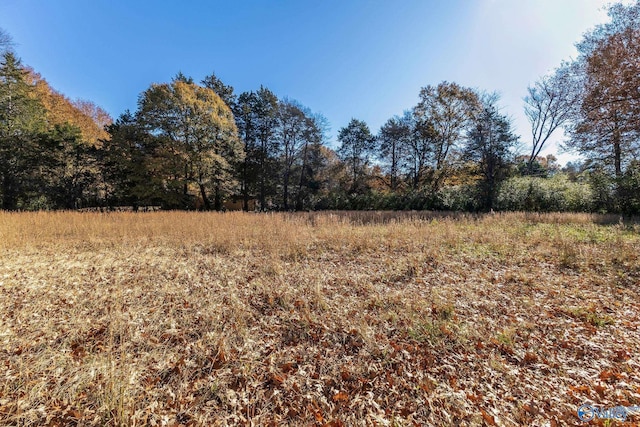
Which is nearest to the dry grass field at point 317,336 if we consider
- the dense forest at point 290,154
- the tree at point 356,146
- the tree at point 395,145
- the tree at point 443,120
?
the dense forest at point 290,154

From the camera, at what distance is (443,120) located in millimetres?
20781

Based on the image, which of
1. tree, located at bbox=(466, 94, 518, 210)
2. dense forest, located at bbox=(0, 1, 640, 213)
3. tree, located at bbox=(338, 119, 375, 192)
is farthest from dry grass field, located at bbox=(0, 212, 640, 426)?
tree, located at bbox=(338, 119, 375, 192)

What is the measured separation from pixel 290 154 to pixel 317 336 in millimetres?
22701

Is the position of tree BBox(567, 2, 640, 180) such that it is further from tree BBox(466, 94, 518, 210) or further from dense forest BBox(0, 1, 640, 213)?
tree BBox(466, 94, 518, 210)

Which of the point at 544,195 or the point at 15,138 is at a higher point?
the point at 15,138

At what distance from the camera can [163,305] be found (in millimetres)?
3732

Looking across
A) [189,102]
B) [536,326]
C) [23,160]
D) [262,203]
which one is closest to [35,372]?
[536,326]

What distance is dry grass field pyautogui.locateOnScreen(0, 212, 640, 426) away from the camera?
208 centimetres

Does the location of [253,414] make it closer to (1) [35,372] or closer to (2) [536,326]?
(1) [35,372]

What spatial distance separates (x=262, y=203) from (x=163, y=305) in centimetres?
2060

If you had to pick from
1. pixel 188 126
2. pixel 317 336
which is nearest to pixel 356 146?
pixel 188 126

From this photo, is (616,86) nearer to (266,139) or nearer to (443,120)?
(443,120)

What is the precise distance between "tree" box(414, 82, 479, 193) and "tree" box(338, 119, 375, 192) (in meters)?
5.81

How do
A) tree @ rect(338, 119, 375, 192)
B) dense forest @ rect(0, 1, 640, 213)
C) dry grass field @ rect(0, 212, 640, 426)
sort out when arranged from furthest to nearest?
tree @ rect(338, 119, 375, 192), dense forest @ rect(0, 1, 640, 213), dry grass field @ rect(0, 212, 640, 426)
